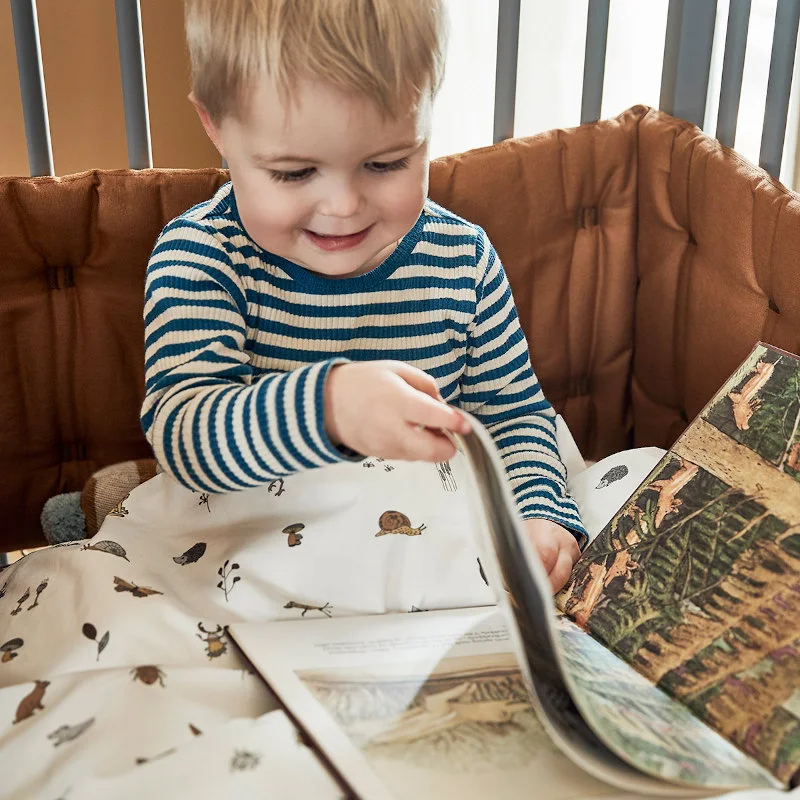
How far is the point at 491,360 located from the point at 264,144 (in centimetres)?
34

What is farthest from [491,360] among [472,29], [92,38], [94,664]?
[92,38]

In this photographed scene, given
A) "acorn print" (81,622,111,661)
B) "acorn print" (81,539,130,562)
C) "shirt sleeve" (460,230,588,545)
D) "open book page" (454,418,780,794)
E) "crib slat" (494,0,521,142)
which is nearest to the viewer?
"open book page" (454,418,780,794)

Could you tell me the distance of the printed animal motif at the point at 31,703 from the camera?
590 millimetres

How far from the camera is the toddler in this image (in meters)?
0.67

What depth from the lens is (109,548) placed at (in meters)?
0.76

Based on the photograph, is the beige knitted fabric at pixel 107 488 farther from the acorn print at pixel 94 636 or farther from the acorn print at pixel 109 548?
the acorn print at pixel 94 636

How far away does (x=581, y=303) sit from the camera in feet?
3.82

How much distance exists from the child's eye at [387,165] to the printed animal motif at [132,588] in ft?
1.16

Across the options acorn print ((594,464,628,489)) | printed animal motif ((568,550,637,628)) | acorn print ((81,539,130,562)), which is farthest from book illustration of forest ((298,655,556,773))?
acorn print ((594,464,628,489))

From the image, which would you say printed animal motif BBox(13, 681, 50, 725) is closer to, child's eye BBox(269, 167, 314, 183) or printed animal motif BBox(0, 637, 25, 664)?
printed animal motif BBox(0, 637, 25, 664)

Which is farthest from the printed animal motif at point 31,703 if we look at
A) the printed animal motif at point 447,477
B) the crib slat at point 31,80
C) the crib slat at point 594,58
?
the crib slat at point 594,58

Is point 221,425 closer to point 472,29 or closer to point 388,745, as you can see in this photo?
point 388,745

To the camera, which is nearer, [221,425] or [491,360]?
[221,425]

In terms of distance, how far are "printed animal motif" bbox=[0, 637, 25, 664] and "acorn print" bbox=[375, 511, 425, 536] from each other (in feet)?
0.88
